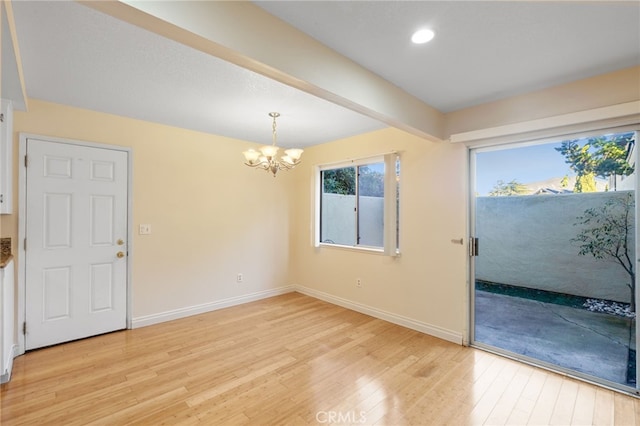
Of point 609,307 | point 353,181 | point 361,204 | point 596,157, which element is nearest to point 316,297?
point 361,204

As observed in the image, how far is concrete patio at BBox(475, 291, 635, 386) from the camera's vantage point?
2410 millimetres

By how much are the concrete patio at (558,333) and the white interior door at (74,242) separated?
4.23 metres

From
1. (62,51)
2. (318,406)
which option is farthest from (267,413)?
Answer: (62,51)

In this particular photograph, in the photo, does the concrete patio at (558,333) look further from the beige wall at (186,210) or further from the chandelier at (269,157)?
the beige wall at (186,210)

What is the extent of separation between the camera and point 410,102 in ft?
9.12

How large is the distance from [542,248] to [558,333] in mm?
837

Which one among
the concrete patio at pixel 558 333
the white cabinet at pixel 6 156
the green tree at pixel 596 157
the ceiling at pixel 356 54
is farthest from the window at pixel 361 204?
the white cabinet at pixel 6 156

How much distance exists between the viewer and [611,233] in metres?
2.41

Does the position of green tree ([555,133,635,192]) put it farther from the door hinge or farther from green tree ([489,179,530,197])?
the door hinge

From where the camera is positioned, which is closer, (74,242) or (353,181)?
(74,242)

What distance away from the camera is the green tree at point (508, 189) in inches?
Result: 113

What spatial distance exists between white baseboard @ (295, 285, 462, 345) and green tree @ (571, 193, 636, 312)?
4.85 ft

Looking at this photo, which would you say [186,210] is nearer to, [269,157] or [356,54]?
[269,157]

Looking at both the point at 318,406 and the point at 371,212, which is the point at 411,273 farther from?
the point at 318,406
